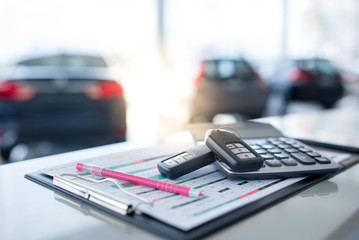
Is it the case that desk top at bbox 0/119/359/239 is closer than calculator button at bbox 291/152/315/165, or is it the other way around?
desk top at bbox 0/119/359/239

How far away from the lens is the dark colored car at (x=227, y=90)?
3.82 m

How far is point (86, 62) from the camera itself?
301 centimetres

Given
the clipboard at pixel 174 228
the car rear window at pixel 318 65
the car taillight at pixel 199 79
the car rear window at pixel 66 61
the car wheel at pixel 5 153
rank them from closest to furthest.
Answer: the clipboard at pixel 174 228 → the car wheel at pixel 5 153 → the car rear window at pixel 66 61 → the car taillight at pixel 199 79 → the car rear window at pixel 318 65

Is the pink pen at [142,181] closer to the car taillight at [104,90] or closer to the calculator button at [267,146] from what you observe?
the calculator button at [267,146]

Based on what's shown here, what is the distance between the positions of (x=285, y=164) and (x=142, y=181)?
205mm

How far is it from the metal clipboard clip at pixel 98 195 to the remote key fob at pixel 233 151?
138 mm

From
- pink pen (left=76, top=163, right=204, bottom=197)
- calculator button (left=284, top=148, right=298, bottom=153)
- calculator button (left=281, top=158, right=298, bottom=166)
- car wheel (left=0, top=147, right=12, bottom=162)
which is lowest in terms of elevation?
car wheel (left=0, top=147, right=12, bottom=162)

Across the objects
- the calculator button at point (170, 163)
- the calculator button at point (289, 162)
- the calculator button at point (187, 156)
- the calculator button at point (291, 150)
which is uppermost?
the calculator button at point (187, 156)

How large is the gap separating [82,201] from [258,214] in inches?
8.0

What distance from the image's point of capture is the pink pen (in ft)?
1.35

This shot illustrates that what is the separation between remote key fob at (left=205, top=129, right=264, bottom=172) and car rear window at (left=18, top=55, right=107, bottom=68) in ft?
8.40

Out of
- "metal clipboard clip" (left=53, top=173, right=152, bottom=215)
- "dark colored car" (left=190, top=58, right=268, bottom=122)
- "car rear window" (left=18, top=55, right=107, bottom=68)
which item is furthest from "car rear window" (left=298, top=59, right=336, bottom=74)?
"metal clipboard clip" (left=53, top=173, right=152, bottom=215)

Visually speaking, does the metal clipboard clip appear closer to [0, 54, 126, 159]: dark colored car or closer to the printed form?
the printed form

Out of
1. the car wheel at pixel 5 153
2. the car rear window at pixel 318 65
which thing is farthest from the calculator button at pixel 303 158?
the car rear window at pixel 318 65
